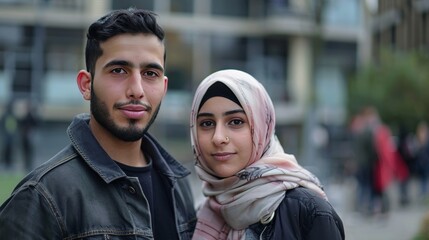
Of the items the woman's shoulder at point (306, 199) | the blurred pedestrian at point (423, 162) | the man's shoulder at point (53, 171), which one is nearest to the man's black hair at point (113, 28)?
the man's shoulder at point (53, 171)

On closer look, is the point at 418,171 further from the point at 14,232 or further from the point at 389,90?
the point at 14,232

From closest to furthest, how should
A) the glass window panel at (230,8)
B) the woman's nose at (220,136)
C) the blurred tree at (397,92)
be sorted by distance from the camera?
the woman's nose at (220,136)
the blurred tree at (397,92)
the glass window panel at (230,8)

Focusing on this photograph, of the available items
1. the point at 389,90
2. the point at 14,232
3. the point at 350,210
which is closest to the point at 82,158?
the point at 14,232

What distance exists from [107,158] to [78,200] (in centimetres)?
24

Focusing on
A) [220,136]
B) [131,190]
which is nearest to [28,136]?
[220,136]

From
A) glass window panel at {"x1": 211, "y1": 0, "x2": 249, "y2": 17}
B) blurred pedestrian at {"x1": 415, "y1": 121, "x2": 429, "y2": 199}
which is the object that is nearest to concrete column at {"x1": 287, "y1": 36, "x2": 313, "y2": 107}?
glass window panel at {"x1": 211, "y1": 0, "x2": 249, "y2": 17}

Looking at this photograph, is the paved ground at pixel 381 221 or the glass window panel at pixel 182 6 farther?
the glass window panel at pixel 182 6

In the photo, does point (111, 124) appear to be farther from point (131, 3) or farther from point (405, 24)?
point (405, 24)

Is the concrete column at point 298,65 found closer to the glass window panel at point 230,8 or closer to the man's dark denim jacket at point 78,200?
the glass window panel at point 230,8

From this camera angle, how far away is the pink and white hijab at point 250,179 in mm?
2842

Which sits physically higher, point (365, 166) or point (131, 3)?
point (131, 3)

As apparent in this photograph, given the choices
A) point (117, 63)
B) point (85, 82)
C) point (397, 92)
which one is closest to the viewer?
point (117, 63)

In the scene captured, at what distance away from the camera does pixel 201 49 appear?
31062 millimetres

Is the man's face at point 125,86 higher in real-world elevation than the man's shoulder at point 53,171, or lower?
higher
